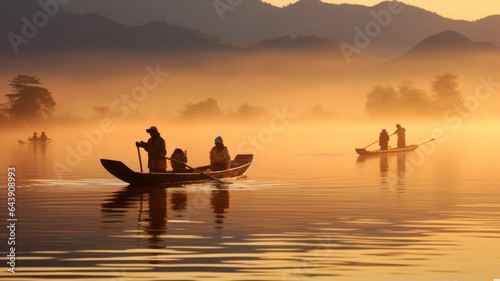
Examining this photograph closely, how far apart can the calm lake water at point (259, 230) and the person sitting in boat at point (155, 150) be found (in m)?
0.94

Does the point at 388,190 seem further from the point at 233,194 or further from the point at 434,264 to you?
the point at 434,264

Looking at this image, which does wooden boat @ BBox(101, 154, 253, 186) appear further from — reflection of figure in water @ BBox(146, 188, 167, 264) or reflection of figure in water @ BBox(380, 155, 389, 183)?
reflection of figure in water @ BBox(380, 155, 389, 183)

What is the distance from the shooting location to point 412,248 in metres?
17.2

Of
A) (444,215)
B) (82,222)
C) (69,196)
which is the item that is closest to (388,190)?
(444,215)

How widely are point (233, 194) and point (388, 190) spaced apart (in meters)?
6.15

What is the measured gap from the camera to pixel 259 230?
19719 mm

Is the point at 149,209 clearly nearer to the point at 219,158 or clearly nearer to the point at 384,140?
the point at 219,158

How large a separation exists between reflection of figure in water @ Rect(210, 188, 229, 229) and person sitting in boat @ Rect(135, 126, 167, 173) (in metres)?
2.30

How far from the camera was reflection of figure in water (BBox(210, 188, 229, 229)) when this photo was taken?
70.6 ft

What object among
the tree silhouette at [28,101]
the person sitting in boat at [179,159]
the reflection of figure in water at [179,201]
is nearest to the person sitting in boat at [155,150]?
the person sitting in boat at [179,159]

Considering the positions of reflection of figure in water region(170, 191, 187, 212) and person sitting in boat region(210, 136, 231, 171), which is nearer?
reflection of figure in water region(170, 191, 187, 212)

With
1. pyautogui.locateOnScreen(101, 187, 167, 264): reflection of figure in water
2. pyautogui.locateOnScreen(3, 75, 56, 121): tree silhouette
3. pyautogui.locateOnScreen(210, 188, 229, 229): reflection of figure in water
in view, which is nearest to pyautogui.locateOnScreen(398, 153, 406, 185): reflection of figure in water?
pyautogui.locateOnScreen(210, 188, 229, 229): reflection of figure in water

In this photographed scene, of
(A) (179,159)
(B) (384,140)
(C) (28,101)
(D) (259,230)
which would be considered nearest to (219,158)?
(A) (179,159)

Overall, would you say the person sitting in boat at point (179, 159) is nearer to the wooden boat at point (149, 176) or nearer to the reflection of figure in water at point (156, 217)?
the wooden boat at point (149, 176)
